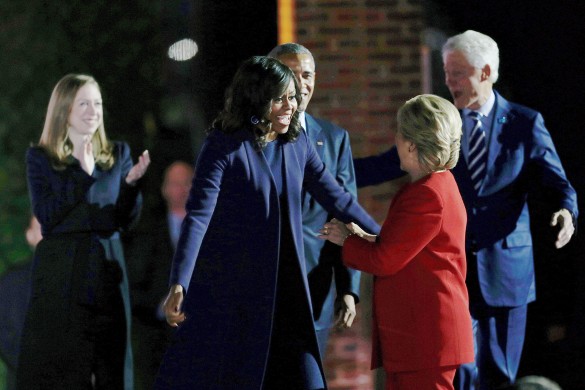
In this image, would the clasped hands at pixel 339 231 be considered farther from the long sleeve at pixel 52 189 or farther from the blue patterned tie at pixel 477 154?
the long sleeve at pixel 52 189

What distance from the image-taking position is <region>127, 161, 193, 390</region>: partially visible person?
6.89 meters

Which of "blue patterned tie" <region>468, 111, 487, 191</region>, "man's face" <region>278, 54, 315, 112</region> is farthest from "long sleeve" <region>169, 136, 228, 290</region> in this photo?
"blue patterned tie" <region>468, 111, 487, 191</region>

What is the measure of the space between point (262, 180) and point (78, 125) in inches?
69.1

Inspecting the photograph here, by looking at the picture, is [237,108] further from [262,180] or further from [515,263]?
[515,263]

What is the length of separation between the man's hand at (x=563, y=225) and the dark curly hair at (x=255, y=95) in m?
1.64

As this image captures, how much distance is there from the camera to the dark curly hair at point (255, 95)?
4.87 m

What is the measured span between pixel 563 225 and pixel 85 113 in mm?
2530

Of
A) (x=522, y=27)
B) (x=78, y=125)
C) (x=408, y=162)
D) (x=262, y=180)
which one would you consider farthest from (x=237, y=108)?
(x=522, y=27)

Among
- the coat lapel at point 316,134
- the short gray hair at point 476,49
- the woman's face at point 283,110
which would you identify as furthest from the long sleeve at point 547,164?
the woman's face at point 283,110

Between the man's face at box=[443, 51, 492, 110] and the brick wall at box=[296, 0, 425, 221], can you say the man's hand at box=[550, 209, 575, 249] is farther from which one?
the brick wall at box=[296, 0, 425, 221]

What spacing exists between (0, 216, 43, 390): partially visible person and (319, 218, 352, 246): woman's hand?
2.38 metres

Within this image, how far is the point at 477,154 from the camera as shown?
6055mm

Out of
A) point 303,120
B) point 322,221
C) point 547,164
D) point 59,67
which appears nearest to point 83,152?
point 59,67

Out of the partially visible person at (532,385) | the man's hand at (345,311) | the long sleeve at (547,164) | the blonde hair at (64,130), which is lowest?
the partially visible person at (532,385)
